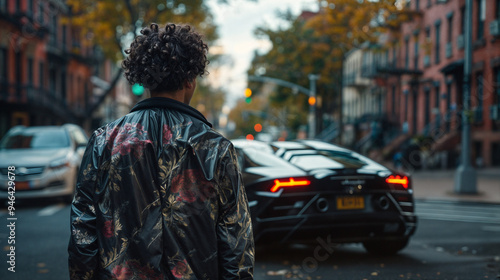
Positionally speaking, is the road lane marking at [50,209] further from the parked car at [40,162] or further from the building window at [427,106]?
the building window at [427,106]

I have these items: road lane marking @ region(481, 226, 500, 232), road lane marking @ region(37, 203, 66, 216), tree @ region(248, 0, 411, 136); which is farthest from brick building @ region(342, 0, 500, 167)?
road lane marking @ region(37, 203, 66, 216)

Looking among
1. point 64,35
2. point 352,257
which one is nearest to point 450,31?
point 64,35

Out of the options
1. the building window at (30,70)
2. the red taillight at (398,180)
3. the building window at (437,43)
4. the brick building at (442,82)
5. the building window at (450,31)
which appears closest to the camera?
the red taillight at (398,180)

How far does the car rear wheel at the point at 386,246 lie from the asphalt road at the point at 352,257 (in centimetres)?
10

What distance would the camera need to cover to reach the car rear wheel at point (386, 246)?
23.0 feet

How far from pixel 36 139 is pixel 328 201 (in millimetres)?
9515

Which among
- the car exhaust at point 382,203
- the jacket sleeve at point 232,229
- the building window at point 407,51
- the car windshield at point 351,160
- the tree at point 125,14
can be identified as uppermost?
the tree at point 125,14

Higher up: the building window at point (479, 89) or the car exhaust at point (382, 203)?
the building window at point (479, 89)

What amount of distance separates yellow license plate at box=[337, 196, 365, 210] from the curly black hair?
154 inches

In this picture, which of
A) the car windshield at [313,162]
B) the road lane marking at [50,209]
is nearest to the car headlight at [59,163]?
the road lane marking at [50,209]

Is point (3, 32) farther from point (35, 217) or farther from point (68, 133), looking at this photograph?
point (35, 217)

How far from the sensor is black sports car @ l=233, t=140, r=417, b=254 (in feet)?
20.5

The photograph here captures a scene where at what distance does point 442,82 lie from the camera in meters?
32.7

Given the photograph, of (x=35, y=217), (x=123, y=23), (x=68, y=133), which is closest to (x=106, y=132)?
(x=35, y=217)
